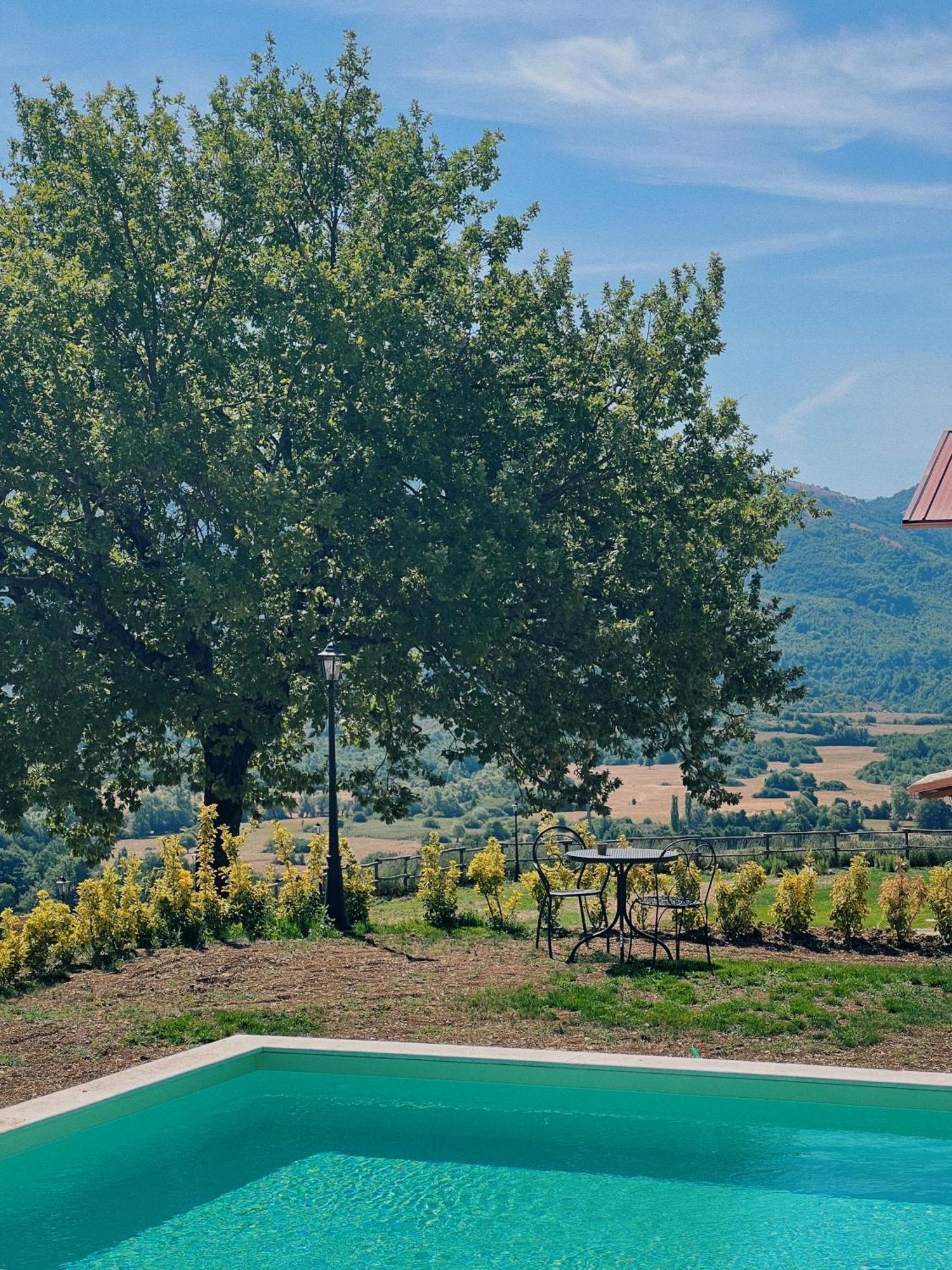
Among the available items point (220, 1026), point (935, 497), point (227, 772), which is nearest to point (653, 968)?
point (220, 1026)

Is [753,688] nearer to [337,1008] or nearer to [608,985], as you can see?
[608,985]

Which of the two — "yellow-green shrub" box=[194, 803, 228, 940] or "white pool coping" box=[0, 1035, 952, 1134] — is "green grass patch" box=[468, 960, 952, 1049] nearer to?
"white pool coping" box=[0, 1035, 952, 1134]

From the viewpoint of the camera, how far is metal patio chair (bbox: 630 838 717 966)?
42.8 feet

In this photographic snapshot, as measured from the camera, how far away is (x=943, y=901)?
14180 millimetres

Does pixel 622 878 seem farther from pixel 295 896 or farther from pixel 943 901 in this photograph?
pixel 295 896

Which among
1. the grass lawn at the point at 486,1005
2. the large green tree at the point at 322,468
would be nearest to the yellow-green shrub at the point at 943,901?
the grass lawn at the point at 486,1005

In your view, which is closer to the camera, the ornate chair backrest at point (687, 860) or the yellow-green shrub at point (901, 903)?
the ornate chair backrest at point (687, 860)

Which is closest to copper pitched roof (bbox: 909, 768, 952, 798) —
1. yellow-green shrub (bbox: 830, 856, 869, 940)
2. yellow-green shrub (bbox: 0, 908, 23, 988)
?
yellow-green shrub (bbox: 830, 856, 869, 940)

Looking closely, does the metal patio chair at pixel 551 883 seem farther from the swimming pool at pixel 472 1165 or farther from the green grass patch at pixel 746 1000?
the swimming pool at pixel 472 1165

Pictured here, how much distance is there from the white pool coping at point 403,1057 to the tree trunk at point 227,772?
1087 cm

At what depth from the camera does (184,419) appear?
60.5ft

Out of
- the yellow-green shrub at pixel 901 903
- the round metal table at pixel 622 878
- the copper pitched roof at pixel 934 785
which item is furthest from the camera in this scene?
the yellow-green shrub at pixel 901 903

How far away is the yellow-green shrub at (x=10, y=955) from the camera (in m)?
12.3

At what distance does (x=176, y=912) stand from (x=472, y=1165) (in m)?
7.01
